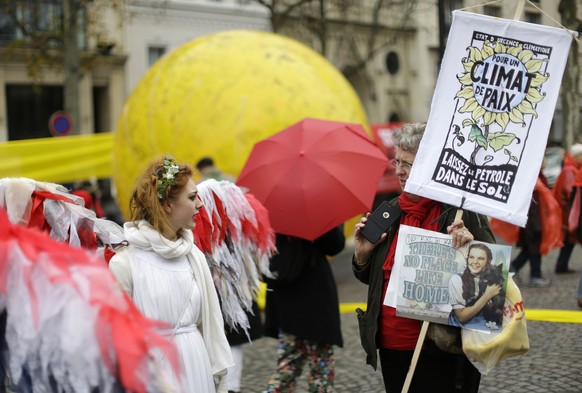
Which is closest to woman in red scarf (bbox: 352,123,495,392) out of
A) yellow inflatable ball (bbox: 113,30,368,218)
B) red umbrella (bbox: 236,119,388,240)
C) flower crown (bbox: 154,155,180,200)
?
flower crown (bbox: 154,155,180,200)

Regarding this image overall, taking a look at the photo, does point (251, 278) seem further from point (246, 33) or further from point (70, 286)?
point (246, 33)

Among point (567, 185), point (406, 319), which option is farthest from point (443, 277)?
point (567, 185)

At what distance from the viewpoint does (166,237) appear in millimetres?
3416

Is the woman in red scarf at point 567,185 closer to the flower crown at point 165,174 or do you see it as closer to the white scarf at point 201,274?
Result: the white scarf at point 201,274

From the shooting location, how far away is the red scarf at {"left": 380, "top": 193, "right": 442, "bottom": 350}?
3627mm

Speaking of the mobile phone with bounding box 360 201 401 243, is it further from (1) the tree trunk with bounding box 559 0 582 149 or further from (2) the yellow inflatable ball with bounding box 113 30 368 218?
(1) the tree trunk with bounding box 559 0 582 149

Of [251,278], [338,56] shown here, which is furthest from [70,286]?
[338,56]

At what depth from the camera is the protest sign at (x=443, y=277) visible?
3350 mm

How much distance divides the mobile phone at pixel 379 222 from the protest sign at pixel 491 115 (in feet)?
0.60

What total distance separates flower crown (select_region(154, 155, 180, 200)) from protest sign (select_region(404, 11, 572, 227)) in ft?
3.52

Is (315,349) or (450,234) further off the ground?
(450,234)

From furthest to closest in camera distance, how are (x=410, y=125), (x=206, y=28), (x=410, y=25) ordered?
1. (x=410, y=25)
2. (x=206, y=28)
3. (x=410, y=125)

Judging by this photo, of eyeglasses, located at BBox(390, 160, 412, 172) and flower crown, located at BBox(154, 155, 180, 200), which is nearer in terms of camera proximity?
flower crown, located at BBox(154, 155, 180, 200)

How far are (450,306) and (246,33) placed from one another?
791 cm
